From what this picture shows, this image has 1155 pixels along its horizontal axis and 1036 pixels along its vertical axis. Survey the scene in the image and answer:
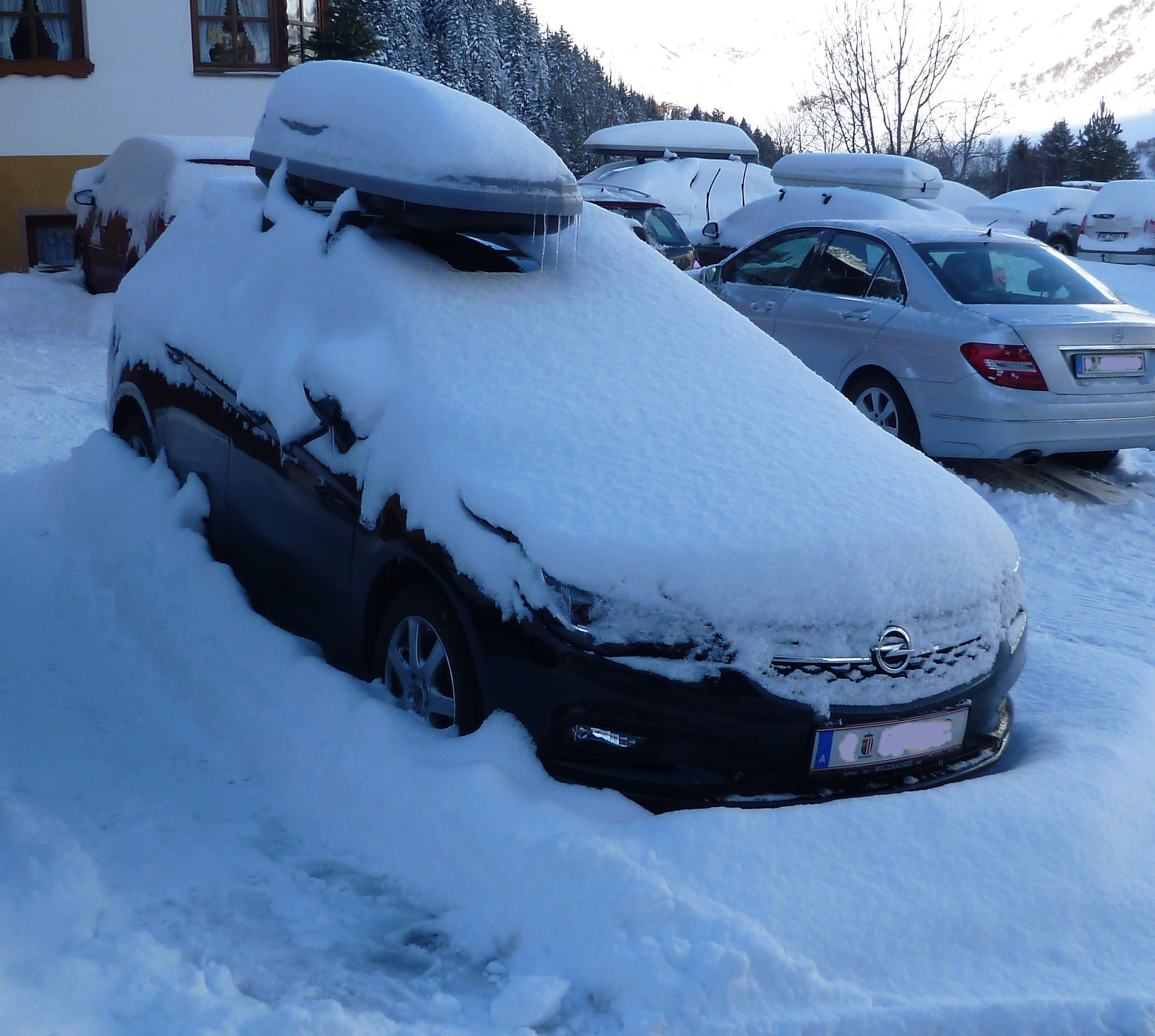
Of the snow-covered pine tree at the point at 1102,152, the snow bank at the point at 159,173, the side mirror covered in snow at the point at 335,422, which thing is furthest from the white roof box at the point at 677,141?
the snow-covered pine tree at the point at 1102,152

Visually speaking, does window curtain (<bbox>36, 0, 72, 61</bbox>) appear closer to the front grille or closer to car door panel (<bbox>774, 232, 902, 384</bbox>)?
car door panel (<bbox>774, 232, 902, 384</bbox>)

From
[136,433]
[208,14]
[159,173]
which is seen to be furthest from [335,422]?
[208,14]

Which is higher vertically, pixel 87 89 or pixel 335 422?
pixel 87 89

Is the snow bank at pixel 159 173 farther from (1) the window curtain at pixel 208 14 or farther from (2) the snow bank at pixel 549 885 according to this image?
(2) the snow bank at pixel 549 885

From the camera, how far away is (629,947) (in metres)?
2.32

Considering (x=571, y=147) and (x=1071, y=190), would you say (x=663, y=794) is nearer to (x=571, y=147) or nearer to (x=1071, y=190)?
(x=1071, y=190)

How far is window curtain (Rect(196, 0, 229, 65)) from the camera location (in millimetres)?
15094

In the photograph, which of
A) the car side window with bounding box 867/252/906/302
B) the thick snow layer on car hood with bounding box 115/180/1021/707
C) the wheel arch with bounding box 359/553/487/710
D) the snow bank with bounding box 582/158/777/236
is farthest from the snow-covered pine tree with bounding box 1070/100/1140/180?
the wheel arch with bounding box 359/553/487/710

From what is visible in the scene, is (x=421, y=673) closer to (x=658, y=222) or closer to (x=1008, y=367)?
(x=1008, y=367)

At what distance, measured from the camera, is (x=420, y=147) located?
142 inches

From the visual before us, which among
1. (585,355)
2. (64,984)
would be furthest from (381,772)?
(585,355)

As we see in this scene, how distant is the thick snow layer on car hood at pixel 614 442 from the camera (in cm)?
276

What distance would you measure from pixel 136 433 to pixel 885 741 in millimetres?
3303

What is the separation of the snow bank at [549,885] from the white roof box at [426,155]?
143 cm
